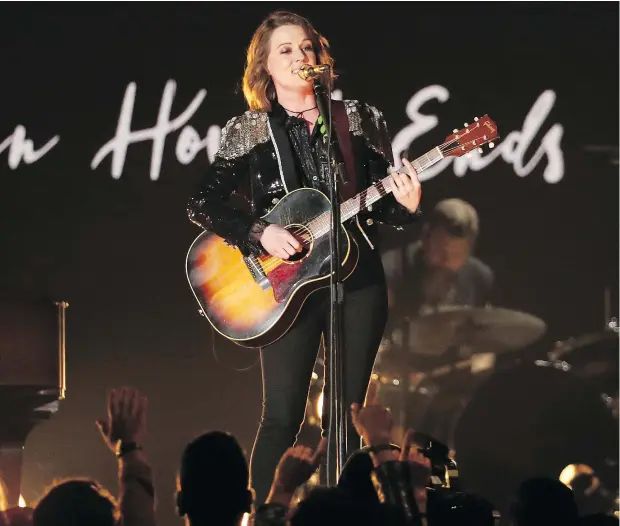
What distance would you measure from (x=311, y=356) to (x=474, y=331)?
199 cm

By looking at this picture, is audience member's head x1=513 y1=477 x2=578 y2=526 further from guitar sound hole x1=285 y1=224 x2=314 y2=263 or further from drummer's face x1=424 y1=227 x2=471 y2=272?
drummer's face x1=424 y1=227 x2=471 y2=272

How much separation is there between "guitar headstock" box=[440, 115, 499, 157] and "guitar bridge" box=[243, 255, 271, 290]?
944 mm

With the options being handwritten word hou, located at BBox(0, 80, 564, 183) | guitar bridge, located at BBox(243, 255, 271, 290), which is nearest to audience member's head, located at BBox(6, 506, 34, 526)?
Result: guitar bridge, located at BBox(243, 255, 271, 290)

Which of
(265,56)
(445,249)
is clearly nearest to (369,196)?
(265,56)

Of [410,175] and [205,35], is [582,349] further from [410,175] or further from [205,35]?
[205,35]

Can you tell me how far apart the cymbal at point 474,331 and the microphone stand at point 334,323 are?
2345mm

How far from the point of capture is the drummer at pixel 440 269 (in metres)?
6.85

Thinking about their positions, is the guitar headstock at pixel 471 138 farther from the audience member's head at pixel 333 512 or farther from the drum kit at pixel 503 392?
the audience member's head at pixel 333 512

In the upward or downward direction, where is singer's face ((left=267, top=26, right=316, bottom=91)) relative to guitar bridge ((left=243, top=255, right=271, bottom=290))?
upward

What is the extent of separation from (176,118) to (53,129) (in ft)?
2.43

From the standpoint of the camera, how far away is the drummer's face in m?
6.88

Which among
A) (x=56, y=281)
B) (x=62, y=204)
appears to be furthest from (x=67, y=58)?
(x=56, y=281)

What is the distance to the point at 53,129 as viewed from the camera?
22.3ft

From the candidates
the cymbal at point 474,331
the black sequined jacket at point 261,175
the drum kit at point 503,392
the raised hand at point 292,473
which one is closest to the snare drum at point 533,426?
the drum kit at point 503,392
